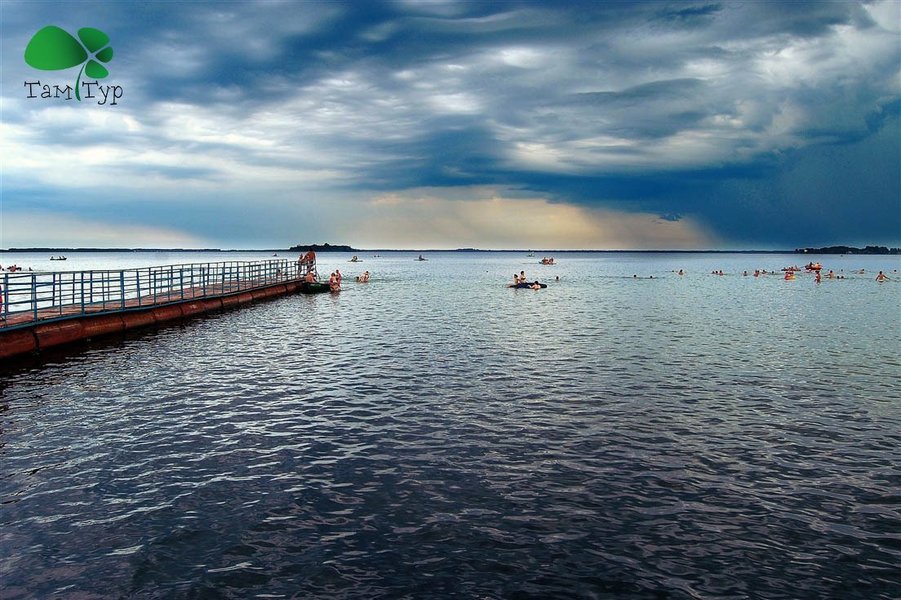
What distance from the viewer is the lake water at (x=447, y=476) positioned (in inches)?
350

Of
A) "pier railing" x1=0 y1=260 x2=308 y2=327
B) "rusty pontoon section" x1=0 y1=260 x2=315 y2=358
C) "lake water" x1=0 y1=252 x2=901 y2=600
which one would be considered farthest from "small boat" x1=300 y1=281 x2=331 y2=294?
"lake water" x1=0 y1=252 x2=901 y2=600

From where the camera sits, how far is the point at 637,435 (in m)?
15.6

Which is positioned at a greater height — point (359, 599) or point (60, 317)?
point (60, 317)

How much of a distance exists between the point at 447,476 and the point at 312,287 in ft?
196

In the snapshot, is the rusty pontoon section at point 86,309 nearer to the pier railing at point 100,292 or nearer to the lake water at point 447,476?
the pier railing at point 100,292

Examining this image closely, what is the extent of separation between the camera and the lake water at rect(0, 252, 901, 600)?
8891 mm

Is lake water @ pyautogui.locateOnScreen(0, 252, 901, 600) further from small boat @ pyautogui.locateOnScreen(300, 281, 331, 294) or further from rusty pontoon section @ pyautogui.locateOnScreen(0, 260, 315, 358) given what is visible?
small boat @ pyautogui.locateOnScreen(300, 281, 331, 294)

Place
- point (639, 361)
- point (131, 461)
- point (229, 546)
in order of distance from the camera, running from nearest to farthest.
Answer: point (229, 546), point (131, 461), point (639, 361)

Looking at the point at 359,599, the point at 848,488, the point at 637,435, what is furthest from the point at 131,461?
the point at 848,488

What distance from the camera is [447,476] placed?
1275cm

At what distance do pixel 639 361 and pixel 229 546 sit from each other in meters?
21.1

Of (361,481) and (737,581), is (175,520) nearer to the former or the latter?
(361,481)

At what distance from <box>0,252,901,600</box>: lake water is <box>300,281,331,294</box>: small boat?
42319mm

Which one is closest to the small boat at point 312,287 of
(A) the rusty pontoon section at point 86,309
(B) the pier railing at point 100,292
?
(B) the pier railing at point 100,292
